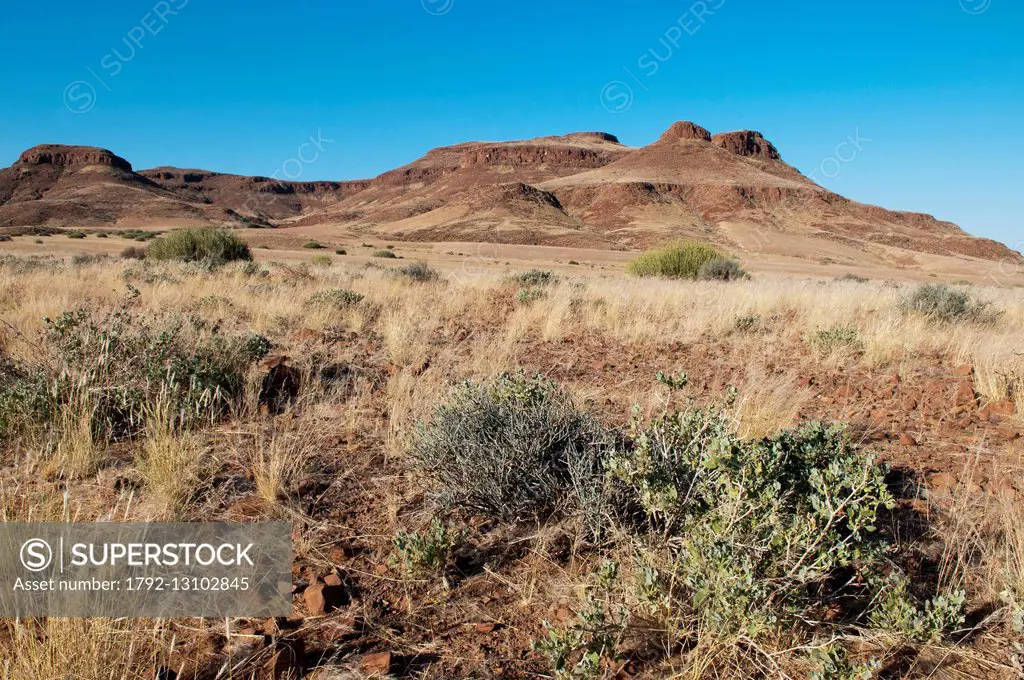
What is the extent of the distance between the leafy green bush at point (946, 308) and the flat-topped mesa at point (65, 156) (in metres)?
166

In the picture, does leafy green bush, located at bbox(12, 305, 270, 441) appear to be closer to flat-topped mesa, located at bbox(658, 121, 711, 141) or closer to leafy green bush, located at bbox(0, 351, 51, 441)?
leafy green bush, located at bbox(0, 351, 51, 441)

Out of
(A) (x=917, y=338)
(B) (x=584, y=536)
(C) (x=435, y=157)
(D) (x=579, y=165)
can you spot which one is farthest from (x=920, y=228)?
(C) (x=435, y=157)

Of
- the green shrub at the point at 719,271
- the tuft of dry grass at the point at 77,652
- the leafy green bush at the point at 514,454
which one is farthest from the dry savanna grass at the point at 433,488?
the green shrub at the point at 719,271

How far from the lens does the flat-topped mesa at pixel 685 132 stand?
12482cm

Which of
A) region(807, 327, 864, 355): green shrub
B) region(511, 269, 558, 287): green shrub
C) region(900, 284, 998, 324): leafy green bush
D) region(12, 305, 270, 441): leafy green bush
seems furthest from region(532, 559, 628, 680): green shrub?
region(511, 269, 558, 287): green shrub

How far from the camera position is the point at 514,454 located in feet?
8.57

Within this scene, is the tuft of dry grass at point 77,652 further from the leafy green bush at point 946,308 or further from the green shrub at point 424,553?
the leafy green bush at point 946,308

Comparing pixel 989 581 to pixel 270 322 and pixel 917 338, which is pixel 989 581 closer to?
pixel 917 338

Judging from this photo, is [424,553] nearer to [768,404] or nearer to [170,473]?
[170,473]

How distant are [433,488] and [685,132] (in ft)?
458

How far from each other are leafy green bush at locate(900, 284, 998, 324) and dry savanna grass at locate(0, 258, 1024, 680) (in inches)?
35.8

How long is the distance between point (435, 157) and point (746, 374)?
20133cm

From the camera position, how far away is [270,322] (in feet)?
21.4

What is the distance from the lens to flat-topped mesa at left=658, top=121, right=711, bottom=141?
12482 cm
